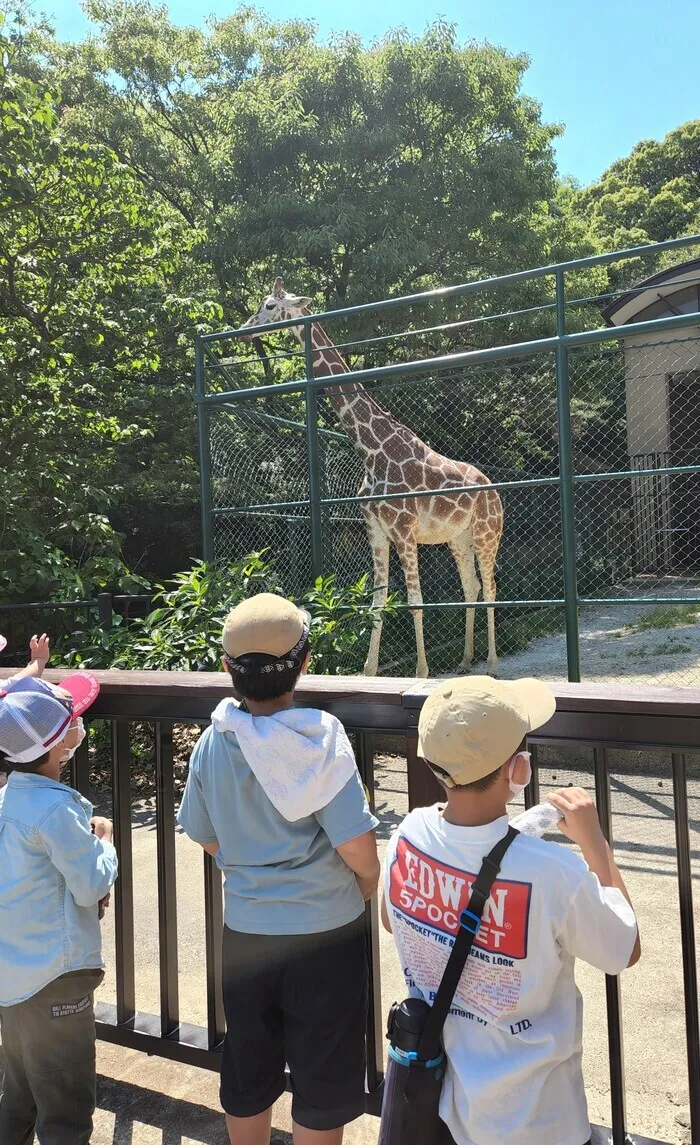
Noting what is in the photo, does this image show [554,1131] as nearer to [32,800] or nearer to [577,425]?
[32,800]

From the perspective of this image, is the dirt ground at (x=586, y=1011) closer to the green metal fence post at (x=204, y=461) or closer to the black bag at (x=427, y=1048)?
the black bag at (x=427, y=1048)

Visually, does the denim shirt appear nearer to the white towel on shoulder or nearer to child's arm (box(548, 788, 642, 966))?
the white towel on shoulder

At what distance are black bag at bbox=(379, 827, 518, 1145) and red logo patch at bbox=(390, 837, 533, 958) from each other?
2cm

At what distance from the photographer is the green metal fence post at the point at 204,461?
7.60 m

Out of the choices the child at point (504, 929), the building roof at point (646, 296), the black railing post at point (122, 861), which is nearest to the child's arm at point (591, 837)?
the child at point (504, 929)

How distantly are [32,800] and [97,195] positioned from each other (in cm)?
769

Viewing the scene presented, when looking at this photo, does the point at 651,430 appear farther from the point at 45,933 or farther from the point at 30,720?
the point at 45,933

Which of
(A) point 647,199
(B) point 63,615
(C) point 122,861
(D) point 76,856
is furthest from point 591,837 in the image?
(A) point 647,199

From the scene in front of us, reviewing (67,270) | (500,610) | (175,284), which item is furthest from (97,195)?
(500,610)

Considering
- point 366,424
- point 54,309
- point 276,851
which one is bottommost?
point 276,851

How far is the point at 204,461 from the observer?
770 cm

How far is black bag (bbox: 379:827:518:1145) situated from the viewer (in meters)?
1.35

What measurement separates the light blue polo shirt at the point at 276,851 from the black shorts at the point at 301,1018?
4 centimetres

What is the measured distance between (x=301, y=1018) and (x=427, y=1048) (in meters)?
0.50
